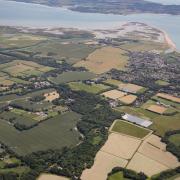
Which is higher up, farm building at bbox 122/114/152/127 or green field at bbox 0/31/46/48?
farm building at bbox 122/114/152/127

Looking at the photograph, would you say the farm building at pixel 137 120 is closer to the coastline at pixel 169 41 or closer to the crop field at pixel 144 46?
the crop field at pixel 144 46

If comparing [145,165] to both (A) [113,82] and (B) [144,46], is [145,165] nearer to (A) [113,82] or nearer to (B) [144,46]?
(A) [113,82]

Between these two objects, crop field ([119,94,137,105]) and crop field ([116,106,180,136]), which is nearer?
crop field ([116,106,180,136])

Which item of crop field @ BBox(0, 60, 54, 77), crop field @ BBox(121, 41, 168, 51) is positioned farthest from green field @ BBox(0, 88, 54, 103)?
crop field @ BBox(121, 41, 168, 51)

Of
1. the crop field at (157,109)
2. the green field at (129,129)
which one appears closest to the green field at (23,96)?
the green field at (129,129)

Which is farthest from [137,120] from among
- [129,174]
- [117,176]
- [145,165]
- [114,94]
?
[117,176]

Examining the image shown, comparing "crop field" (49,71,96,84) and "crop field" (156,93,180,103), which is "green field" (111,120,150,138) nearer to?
"crop field" (156,93,180,103)

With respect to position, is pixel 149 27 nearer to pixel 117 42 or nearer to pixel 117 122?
pixel 117 42

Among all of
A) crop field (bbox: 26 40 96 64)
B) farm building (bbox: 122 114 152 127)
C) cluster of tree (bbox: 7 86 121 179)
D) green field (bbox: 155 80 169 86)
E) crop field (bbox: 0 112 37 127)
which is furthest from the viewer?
crop field (bbox: 26 40 96 64)

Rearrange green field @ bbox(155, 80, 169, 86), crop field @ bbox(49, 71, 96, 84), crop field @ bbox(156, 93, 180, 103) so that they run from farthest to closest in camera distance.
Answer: green field @ bbox(155, 80, 169, 86) → crop field @ bbox(49, 71, 96, 84) → crop field @ bbox(156, 93, 180, 103)
